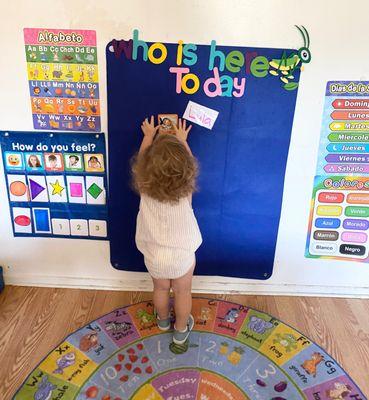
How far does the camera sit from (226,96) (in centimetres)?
154

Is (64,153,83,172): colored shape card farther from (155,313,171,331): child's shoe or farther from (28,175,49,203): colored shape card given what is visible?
(155,313,171,331): child's shoe

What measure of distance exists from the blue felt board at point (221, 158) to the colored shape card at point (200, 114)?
18 mm

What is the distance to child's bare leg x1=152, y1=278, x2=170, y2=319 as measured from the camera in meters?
1.53

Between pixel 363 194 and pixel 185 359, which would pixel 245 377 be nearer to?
pixel 185 359

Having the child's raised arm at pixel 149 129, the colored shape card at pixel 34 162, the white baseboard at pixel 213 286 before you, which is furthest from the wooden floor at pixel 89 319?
the child's raised arm at pixel 149 129

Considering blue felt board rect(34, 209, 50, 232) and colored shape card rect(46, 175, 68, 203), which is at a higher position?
colored shape card rect(46, 175, 68, 203)

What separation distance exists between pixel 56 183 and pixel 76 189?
9 centimetres

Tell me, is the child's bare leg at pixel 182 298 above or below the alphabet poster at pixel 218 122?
below

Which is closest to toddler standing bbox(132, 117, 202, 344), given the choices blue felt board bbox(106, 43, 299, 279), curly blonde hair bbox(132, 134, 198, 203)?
curly blonde hair bbox(132, 134, 198, 203)

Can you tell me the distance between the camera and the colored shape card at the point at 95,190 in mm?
1694

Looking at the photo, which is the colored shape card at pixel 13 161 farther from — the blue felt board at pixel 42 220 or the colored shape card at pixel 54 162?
the blue felt board at pixel 42 220

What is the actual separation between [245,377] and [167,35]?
1.30 m

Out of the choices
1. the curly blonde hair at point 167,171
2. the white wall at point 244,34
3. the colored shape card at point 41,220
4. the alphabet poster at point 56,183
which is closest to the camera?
the curly blonde hair at point 167,171

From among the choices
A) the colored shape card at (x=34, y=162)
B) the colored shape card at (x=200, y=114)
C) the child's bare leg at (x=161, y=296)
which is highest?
the colored shape card at (x=200, y=114)
